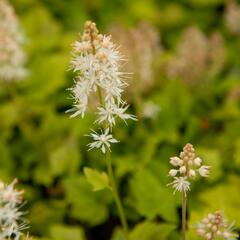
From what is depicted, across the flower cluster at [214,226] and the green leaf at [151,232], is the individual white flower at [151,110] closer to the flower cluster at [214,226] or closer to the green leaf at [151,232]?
the green leaf at [151,232]

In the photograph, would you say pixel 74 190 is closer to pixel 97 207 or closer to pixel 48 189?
pixel 97 207

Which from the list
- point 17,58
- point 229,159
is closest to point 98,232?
point 229,159

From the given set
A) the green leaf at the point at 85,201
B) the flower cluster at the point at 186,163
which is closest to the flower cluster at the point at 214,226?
the flower cluster at the point at 186,163

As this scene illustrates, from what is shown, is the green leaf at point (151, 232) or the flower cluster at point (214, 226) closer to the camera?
the flower cluster at point (214, 226)

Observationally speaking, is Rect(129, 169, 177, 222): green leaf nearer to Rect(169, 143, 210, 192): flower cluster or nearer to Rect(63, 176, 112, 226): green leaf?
Rect(63, 176, 112, 226): green leaf

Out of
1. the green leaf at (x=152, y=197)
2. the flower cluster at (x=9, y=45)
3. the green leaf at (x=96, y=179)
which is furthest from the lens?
the flower cluster at (x=9, y=45)

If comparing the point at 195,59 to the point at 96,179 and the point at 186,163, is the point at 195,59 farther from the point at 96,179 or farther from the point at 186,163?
the point at 186,163

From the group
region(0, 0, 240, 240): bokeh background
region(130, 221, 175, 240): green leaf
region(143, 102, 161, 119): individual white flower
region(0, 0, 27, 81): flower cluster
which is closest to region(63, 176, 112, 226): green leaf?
region(0, 0, 240, 240): bokeh background
